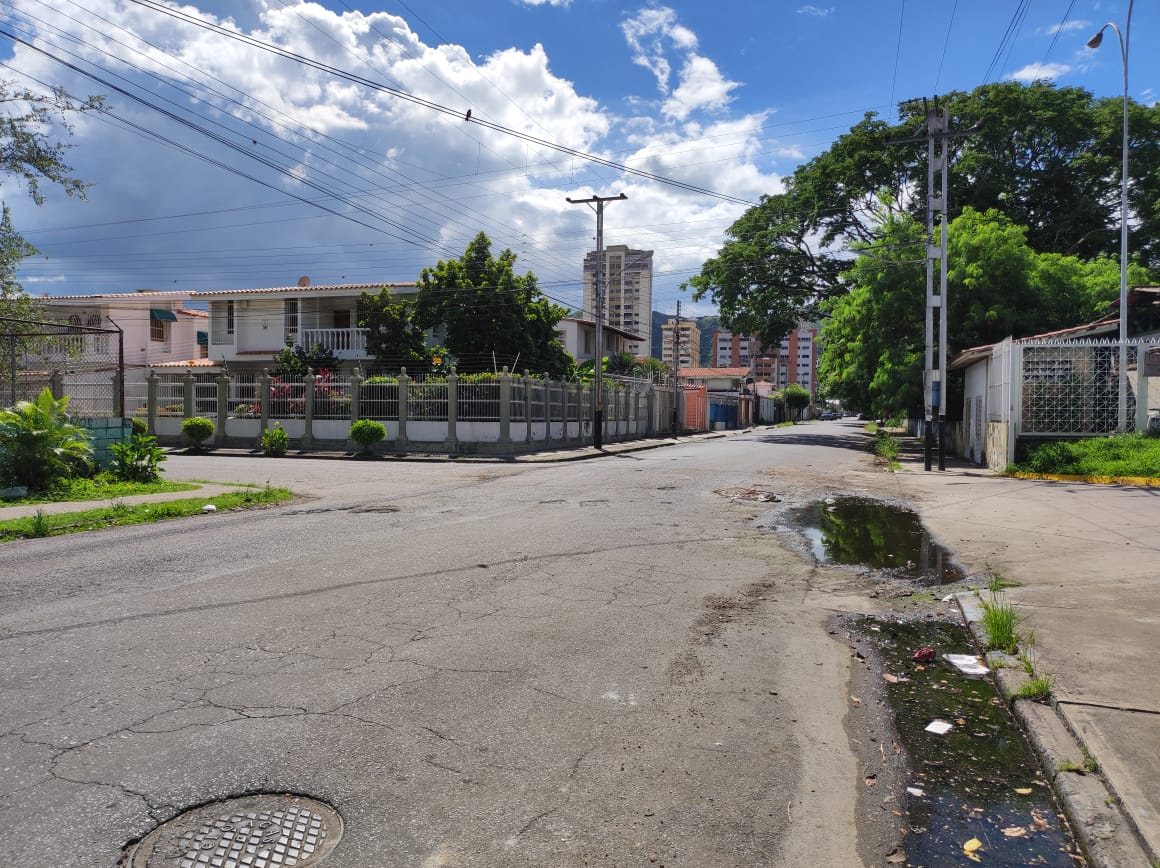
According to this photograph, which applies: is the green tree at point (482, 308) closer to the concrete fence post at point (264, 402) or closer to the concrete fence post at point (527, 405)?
the concrete fence post at point (527, 405)

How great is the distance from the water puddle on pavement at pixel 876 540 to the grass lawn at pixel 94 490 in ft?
36.2

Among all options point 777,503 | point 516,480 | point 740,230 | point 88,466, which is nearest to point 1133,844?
point 777,503

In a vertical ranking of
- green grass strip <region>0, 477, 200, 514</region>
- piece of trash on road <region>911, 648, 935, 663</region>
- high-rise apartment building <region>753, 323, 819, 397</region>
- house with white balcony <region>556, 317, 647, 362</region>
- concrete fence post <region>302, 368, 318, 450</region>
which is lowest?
piece of trash on road <region>911, 648, 935, 663</region>

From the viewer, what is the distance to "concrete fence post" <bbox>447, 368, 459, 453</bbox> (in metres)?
25.5

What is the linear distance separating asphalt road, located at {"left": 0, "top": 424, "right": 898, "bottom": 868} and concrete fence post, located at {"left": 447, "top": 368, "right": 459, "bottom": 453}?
54.1 ft

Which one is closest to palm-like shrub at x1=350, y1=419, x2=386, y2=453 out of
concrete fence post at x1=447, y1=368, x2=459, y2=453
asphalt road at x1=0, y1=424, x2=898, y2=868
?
concrete fence post at x1=447, y1=368, x2=459, y2=453

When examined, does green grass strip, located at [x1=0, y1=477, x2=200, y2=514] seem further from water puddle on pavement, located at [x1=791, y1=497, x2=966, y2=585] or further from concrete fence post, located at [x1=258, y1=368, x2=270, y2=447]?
concrete fence post, located at [x1=258, y1=368, x2=270, y2=447]

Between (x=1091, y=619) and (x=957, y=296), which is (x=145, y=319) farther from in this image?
(x=1091, y=619)

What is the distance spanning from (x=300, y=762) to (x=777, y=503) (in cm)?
1107

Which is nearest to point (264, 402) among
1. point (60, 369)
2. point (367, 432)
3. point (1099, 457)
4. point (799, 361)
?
point (367, 432)

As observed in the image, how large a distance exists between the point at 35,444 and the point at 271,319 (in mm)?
27538

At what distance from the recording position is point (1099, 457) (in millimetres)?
16391

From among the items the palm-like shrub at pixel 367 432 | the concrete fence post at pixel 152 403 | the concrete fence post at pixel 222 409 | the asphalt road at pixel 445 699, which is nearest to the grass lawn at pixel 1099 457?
the asphalt road at pixel 445 699

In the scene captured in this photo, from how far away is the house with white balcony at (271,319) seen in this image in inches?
1460
